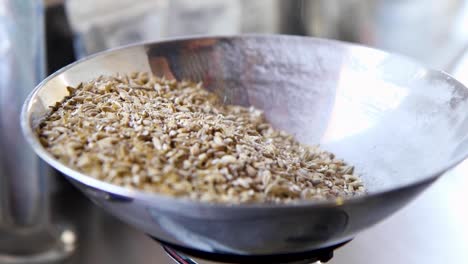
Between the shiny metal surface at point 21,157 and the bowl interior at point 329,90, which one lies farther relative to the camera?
the shiny metal surface at point 21,157

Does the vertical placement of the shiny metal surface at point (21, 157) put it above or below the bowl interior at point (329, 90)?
below

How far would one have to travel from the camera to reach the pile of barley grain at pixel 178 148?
491 mm

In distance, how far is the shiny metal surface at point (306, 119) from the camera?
0.44 metres

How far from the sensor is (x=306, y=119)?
28.6 inches

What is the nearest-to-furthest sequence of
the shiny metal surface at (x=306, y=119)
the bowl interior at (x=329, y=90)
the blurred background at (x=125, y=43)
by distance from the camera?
the shiny metal surface at (x=306, y=119) < the bowl interior at (x=329, y=90) < the blurred background at (x=125, y=43)

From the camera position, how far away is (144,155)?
518mm

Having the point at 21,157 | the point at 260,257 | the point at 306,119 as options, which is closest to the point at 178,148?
the point at 260,257

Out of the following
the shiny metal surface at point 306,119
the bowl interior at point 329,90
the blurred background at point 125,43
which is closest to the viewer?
the shiny metal surface at point 306,119

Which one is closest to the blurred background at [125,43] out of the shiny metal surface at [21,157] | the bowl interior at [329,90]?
the shiny metal surface at [21,157]

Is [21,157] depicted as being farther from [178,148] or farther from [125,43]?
[178,148]

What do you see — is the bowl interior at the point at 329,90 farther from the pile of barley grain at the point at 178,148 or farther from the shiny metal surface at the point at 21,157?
the shiny metal surface at the point at 21,157

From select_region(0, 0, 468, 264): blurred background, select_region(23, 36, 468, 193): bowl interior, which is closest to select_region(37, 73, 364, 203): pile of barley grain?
select_region(23, 36, 468, 193): bowl interior

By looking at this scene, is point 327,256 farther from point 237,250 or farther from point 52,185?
point 52,185

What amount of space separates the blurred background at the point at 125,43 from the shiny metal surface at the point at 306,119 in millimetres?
295
